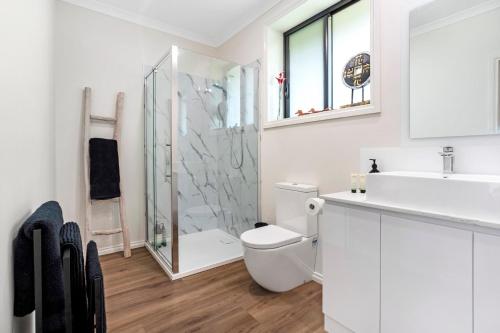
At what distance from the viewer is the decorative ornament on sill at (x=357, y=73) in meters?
1.97

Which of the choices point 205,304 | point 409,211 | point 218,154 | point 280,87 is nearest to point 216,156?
point 218,154

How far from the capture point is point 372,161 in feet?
5.53

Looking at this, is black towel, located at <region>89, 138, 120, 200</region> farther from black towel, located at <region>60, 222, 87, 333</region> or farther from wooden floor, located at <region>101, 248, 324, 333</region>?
black towel, located at <region>60, 222, 87, 333</region>

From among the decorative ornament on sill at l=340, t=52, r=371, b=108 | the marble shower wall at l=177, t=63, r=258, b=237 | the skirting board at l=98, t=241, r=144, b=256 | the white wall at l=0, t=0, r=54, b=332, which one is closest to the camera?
the white wall at l=0, t=0, r=54, b=332

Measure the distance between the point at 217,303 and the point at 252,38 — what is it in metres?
2.57

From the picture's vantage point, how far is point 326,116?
1964mm

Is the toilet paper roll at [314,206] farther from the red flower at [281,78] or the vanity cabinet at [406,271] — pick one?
the red flower at [281,78]

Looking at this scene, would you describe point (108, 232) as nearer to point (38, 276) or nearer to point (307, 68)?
point (38, 276)

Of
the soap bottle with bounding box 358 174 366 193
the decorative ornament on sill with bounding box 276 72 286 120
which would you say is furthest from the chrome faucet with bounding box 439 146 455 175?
the decorative ornament on sill with bounding box 276 72 286 120

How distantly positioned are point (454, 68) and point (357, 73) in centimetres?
75

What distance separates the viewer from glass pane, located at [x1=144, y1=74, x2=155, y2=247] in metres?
2.70

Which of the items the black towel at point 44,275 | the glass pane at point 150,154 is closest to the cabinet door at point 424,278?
the black towel at point 44,275

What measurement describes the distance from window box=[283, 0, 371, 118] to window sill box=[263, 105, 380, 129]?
11 cm

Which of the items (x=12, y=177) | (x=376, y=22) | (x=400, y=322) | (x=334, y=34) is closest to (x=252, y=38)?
(x=334, y=34)
